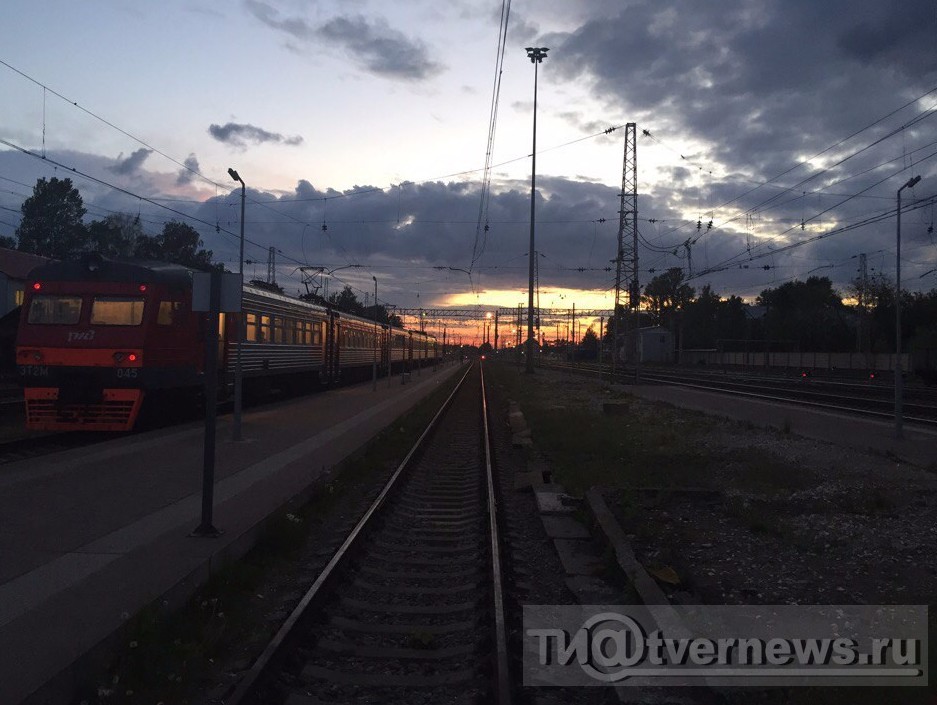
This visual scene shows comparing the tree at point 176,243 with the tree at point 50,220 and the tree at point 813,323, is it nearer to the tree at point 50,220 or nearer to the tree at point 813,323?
the tree at point 50,220

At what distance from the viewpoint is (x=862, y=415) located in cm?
2650

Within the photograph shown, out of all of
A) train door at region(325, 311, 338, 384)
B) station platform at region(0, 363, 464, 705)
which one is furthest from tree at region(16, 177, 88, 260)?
station platform at region(0, 363, 464, 705)

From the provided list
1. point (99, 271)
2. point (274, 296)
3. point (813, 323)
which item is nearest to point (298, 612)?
point (99, 271)

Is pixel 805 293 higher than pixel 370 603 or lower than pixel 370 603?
higher

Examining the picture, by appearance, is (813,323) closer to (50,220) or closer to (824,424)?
(824,424)

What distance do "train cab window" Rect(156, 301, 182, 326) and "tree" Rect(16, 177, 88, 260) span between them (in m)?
53.9

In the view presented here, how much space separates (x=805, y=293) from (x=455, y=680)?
10008 centimetres

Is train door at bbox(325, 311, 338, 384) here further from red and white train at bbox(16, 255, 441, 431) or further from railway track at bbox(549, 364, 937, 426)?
railway track at bbox(549, 364, 937, 426)

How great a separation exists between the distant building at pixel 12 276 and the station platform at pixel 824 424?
3257 cm

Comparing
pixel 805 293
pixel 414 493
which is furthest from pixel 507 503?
pixel 805 293

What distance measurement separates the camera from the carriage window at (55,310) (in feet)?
54.3

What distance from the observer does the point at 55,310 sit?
16625 mm

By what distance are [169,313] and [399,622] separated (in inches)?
500

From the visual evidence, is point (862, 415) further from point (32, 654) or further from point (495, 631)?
point (32, 654)
